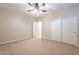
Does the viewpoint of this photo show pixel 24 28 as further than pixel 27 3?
Yes

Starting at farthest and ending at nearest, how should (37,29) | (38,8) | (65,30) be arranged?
(37,29) → (65,30) → (38,8)

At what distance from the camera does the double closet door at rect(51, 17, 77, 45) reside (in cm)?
205

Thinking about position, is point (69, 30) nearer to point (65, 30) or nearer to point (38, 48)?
point (65, 30)

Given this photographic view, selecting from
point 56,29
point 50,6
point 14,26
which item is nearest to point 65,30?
point 56,29

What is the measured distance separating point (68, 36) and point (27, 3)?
114cm

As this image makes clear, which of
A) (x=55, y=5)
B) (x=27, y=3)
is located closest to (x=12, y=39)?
(x=27, y=3)

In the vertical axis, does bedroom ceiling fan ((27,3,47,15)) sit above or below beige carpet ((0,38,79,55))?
above

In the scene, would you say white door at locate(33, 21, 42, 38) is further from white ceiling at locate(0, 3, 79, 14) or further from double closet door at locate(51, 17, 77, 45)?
white ceiling at locate(0, 3, 79, 14)

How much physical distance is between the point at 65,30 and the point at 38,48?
72 cm

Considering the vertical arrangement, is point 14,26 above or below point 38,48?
above

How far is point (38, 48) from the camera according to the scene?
6.82ft

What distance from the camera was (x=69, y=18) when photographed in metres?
2.08

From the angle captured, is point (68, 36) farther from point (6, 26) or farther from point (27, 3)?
point (6, 26)

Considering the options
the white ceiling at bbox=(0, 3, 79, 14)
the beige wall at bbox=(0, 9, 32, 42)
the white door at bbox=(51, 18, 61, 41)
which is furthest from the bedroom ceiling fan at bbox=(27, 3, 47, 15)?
the white door at bbox=(51, 18, 61, 41)
